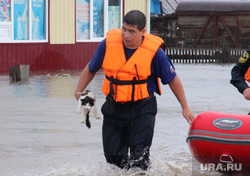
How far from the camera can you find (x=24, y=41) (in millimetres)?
19531

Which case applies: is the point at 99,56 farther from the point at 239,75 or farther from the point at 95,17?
the point at 95,17

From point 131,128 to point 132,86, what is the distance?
394 millimetres

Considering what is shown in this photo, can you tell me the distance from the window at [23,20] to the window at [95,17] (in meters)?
1.63

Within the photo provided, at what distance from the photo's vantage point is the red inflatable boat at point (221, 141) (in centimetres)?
588

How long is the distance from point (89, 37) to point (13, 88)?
25.4 ft

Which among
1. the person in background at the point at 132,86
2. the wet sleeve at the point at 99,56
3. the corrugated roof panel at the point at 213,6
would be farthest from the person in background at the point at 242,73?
the corrugated roof panel at the point at 213,6

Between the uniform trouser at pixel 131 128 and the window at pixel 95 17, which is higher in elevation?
the window at pixel 95 17

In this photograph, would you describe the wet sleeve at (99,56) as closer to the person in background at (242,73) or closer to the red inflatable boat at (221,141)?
the red inflatable boat at (221,141)

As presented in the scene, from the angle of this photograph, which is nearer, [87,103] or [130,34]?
[130,34]

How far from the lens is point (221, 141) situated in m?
5.93

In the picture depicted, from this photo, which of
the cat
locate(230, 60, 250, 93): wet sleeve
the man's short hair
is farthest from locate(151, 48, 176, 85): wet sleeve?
locate(230, 60, 250, 93): wet sleeve

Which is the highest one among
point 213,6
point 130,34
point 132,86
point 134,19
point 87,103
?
point 213,6

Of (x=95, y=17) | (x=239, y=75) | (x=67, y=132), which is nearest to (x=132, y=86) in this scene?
(x=239, y=75)

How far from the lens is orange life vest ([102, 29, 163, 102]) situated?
5605 millimetres
